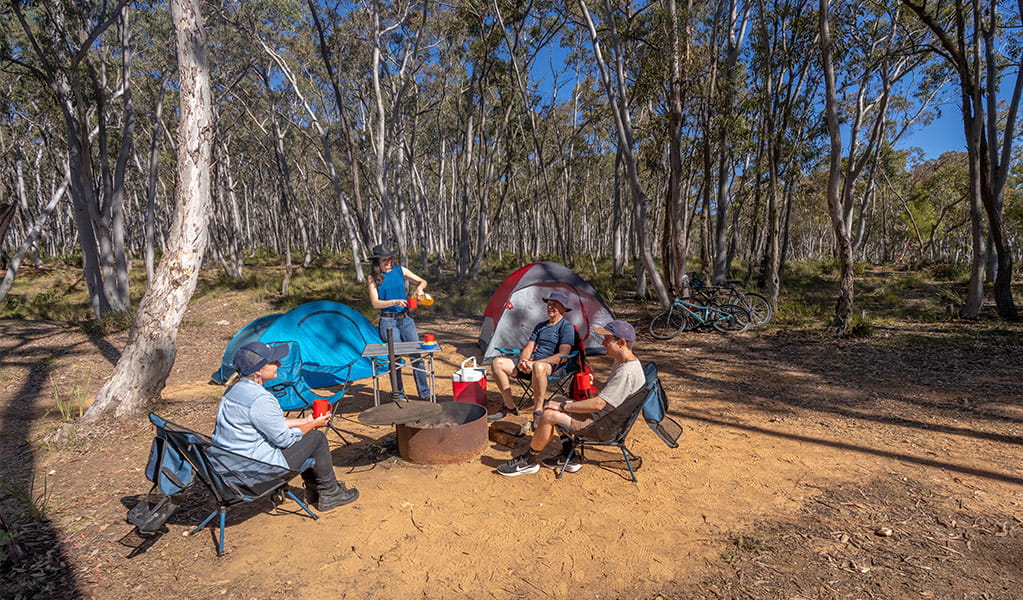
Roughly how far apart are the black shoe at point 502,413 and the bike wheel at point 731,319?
576 centimetres

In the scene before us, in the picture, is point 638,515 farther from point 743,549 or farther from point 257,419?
point 257,419

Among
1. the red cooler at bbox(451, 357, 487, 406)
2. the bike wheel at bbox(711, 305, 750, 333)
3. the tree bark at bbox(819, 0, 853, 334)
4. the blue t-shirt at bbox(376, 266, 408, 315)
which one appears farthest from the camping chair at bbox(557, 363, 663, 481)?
the tree bark at bbox(819, 0, 853, 334)

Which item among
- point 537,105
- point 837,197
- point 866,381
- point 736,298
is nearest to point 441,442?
point 866,381

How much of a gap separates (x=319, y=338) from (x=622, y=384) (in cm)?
484

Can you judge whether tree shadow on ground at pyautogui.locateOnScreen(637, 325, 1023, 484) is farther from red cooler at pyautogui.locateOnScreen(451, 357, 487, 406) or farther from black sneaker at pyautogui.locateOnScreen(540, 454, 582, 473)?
red cooler at pyautogui.locateOnScreen(451, 357, 487, 406)

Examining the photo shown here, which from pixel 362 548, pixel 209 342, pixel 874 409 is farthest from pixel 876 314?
pixel 209 342

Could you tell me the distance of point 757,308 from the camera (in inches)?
391

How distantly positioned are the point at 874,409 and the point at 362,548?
5.55m

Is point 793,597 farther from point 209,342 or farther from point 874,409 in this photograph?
point 209,342

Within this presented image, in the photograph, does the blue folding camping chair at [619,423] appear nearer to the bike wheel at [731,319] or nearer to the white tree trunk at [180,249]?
the white tree trunk at [180,249]

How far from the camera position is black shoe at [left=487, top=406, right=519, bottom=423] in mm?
5487

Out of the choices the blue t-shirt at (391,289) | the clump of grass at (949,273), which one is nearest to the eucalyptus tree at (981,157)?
the clump of grass at (949,273)

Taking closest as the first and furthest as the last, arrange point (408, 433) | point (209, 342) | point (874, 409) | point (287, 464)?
point (287, 464) → point (408, 433) → point (874, 409) → point (209, 342)

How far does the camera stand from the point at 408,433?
4395mm
